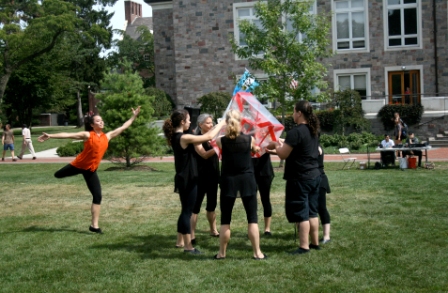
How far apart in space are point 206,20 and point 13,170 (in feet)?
54.6

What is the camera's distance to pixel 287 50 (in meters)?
19.8

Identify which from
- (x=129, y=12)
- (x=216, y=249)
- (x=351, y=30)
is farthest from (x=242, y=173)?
(x=129, y=12)

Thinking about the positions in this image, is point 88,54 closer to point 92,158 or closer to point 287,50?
point 287,50

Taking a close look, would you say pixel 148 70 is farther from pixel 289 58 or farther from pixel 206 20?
pixel 289 58

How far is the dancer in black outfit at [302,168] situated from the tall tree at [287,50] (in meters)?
11.9

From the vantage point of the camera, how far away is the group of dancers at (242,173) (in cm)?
709

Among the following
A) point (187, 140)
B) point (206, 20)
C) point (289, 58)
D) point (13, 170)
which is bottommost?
point (13, 170)

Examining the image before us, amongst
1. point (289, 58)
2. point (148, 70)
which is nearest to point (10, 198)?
point (289, 58)

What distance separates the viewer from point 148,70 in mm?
61938

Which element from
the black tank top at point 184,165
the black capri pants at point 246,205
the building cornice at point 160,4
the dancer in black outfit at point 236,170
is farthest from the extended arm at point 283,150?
the building cornice at point 160,4

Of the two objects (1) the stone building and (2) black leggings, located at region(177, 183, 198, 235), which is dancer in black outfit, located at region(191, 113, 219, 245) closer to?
(2) black leggings, located at region(177, 183, 198, 235)

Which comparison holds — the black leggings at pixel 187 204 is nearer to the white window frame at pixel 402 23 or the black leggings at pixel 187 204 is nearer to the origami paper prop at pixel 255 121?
the origami paper prop at pixel 255 121

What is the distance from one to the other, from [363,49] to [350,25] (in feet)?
5.17

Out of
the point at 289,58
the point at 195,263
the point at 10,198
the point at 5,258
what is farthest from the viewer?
the point at 289,58
